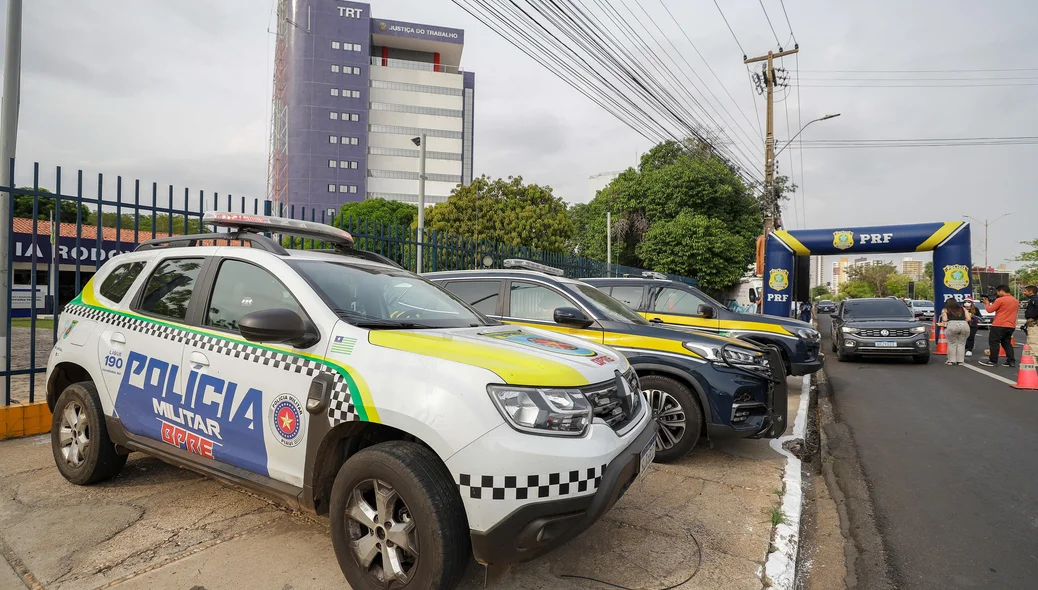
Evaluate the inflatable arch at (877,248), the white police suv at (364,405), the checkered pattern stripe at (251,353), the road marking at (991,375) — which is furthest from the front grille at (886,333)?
the checkered pattern stripe at (251,353)

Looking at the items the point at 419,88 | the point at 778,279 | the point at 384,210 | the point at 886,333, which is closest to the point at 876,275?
the point at 419,88

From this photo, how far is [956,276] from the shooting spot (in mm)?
15852

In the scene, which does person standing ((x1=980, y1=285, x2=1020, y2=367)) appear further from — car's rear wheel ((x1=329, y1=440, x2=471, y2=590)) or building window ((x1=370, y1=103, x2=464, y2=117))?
building window ((x1=370, y1=103, x2=464, y2=117))

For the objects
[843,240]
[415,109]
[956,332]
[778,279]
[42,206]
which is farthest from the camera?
[415,109]

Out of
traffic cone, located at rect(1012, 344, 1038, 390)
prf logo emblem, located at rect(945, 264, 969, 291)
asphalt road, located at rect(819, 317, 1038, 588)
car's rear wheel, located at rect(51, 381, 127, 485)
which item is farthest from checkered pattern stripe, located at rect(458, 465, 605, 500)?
prf logo emblem, located at rect(945, 264, 969, 291)

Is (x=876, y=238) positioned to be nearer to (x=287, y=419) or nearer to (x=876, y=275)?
(x=287, y=419)

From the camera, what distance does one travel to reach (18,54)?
Answer: 5133 millimetres

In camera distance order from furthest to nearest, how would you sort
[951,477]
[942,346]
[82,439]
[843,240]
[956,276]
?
[843,240], [956,276], [942,346], [951,477], [82,439]

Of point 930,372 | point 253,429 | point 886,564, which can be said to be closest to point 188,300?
point 253,429

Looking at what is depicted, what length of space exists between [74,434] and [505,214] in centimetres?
2839

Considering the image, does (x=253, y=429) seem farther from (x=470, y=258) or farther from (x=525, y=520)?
(x=470, y=258)

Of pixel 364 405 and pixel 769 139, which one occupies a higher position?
pixel 769 139

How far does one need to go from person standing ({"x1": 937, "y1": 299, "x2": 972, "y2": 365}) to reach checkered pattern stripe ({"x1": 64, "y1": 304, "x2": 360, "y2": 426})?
13.9 metres

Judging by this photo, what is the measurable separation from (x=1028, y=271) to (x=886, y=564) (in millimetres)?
58279
